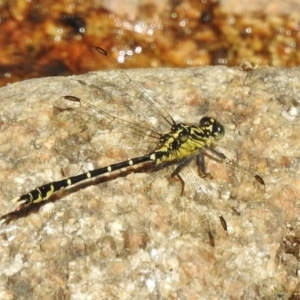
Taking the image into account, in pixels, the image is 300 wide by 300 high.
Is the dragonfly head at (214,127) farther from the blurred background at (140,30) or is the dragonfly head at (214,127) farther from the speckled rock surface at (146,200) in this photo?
the blurred background at (140,30)

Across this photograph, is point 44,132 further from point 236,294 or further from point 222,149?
point 236,294

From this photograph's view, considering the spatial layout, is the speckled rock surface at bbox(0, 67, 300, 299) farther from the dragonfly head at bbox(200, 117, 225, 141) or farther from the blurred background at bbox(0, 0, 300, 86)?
the blurred background at bbox(0, 0, 300, 86)

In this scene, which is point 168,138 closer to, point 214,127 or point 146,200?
point 214,127

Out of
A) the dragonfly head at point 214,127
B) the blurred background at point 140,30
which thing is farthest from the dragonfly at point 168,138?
the blurred background at point 140,30

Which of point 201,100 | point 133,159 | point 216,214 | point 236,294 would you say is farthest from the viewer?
point 201,100

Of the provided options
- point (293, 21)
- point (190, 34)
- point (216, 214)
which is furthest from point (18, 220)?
point (293, 21)

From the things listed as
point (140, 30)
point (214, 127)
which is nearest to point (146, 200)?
Answer: point (214, 127)
